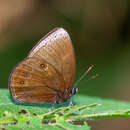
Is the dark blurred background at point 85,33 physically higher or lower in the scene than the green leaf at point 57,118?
higher

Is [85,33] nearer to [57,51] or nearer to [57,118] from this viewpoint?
[57,51]

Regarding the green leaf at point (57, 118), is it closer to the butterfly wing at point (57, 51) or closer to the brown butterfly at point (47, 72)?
the brown butterfly at point (47, 72)

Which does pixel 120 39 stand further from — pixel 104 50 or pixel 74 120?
pixel 74 120

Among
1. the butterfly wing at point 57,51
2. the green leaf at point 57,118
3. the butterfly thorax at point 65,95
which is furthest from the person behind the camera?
the butterfly thorax at point 65,95

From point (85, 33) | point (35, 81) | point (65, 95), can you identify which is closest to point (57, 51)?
point (35, 81)

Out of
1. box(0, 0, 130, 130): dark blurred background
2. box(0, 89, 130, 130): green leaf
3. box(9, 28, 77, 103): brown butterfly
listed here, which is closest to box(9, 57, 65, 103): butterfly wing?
box(9, 28, 77, 103): brown butterfly

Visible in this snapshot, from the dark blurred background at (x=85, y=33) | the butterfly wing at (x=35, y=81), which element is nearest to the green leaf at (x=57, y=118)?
the butterfly wing at (x=35, y=81)
